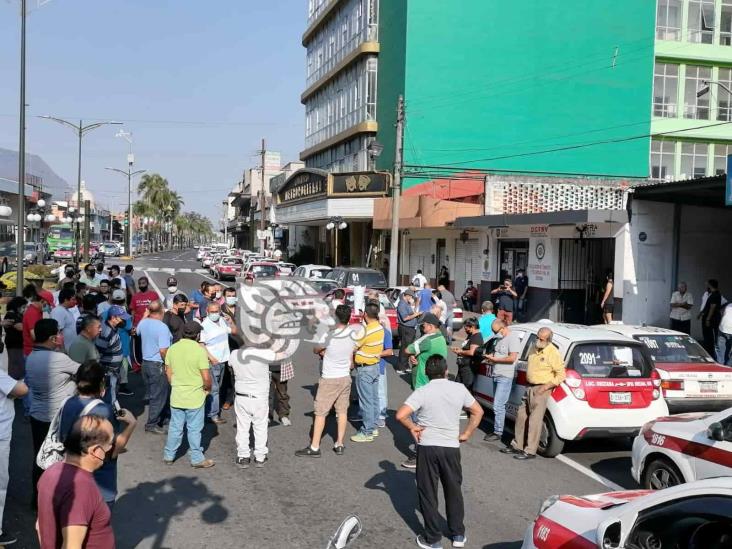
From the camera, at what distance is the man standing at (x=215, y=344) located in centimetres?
955

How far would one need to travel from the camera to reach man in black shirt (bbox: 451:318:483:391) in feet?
33.1

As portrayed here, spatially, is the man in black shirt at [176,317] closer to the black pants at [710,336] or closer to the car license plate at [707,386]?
the car license plate at [707,386]

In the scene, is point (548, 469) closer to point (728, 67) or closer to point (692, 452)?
point (692, 452)

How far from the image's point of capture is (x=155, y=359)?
31.0 ft

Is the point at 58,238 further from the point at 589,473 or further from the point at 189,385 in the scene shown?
the point at 589,473

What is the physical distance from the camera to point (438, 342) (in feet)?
29.4

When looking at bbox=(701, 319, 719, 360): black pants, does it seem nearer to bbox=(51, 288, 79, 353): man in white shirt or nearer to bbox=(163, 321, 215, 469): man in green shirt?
bbox=(163, 321, 215, 469): man in green shirt

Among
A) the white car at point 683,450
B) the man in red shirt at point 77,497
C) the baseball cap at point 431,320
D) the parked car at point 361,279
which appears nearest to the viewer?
the man in red shirt at point 77,497

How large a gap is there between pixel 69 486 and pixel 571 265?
21.2 metres

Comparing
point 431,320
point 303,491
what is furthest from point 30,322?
point 431,320

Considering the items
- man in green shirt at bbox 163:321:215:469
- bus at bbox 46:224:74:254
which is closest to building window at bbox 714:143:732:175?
man in green shirt at bbox 163:321:215:469

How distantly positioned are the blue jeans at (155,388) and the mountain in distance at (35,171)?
4834cm

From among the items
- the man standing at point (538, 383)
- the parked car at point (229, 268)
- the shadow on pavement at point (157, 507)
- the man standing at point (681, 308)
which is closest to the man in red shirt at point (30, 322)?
the shadow on pavement at point (157, 507)

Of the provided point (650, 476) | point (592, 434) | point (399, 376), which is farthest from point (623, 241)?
point (650, 476)
